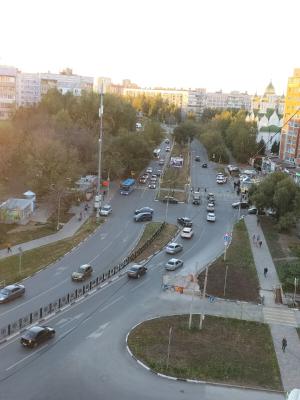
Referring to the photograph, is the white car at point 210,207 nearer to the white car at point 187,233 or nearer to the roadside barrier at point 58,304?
the white car at point 187,233

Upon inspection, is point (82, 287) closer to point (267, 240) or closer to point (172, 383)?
point (172, 383)

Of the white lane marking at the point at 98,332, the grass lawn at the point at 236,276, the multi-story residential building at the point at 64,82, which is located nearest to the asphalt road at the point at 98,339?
the white lane marking at the point at 98,332

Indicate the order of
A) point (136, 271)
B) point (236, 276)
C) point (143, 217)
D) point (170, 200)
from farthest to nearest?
point (170, 200), point (143, 217), point (236, 276), point (136, 271)

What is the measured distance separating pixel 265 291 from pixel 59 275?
43.6ft

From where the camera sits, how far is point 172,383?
2002cm

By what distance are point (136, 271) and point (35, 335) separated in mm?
11243

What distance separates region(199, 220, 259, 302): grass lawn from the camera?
101ft

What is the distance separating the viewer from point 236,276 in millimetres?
33531

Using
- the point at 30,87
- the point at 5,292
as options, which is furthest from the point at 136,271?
the point at 30,87

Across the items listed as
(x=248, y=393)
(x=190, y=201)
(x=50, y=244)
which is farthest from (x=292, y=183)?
(x=248, y=393)

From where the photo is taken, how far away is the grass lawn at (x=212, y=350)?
20844 mm

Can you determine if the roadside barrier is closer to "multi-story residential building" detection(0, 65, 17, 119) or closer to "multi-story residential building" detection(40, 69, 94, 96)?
"multi-story residential building" detection(0, 65, 17, 119)

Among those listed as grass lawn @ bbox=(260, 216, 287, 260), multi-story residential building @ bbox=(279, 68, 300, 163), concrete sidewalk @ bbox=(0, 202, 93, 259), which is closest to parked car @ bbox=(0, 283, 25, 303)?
concrete sidewalk @ bbox=(0, 202, 93, 259)

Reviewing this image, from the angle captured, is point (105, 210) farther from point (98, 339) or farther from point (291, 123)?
point (291, 123)
